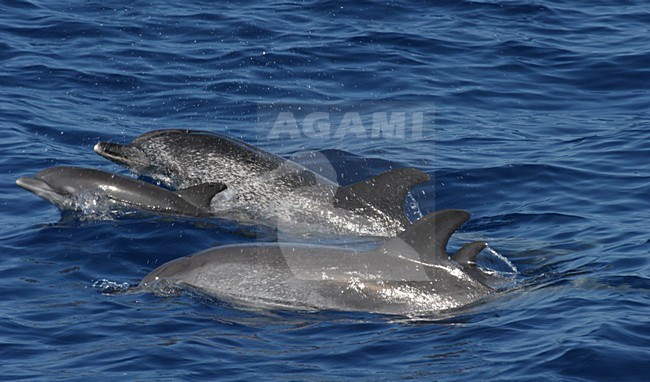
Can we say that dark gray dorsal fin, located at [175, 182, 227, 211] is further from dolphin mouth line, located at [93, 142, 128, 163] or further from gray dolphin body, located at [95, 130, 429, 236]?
dolphin mouth line, located at [93, 142, 128, 163]

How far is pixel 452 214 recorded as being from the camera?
10156mm

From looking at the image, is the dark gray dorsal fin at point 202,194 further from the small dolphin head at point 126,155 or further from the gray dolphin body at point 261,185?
the small dolphin head at point 126,155

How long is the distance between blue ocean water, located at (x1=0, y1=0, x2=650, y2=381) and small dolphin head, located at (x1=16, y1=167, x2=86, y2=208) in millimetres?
287

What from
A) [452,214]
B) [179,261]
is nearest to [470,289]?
[452,214]

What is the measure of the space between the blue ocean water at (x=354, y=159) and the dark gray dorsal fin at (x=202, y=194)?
422mm

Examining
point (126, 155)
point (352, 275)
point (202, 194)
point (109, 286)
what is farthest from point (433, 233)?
point (126, 155)

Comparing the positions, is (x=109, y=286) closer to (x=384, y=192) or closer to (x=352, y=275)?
(x=352, y=275)

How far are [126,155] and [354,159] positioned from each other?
3204 mm

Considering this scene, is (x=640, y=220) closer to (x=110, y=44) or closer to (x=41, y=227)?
(x=41, y=227)

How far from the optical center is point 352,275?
10.6 m

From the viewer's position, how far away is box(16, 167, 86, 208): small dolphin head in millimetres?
14188

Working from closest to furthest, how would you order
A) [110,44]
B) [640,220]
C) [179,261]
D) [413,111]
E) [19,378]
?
[19,378], [179,261], [640,220], [413,111], [110,44]

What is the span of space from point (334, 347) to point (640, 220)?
17.4ft

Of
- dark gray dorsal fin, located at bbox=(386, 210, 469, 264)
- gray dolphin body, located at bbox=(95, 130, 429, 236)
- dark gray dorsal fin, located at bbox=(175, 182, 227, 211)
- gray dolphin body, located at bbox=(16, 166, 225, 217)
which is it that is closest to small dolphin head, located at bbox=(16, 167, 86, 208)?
gray dolphin body, located at bbox=(16, 166, 225, 217)
